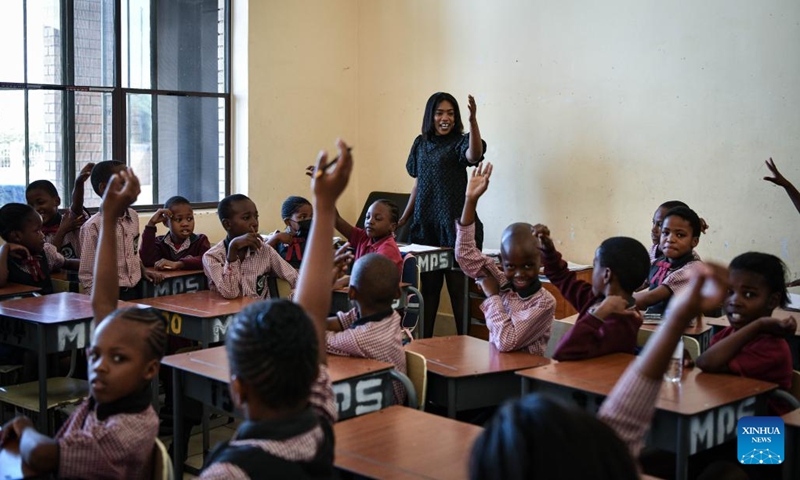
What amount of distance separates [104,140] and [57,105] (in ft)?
1.31

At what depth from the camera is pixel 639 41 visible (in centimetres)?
571

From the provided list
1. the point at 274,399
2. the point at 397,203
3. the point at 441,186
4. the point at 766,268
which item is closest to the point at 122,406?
the point at 274,399

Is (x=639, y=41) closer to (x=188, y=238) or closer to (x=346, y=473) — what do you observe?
(x=188, y=238)

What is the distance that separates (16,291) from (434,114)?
2958 mm

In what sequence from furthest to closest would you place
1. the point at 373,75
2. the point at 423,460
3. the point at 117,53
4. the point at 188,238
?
the point at 373,75 < the point at 117,53 < the point at 188,238 < the point at 423,460

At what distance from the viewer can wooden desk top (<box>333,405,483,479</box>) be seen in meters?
1.96

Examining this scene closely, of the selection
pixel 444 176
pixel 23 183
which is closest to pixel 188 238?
pixel 23 183

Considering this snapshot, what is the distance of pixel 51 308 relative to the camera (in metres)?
3.76

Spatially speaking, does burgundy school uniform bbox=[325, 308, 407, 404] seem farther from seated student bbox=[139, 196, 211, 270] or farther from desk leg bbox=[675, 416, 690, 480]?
seated student bbox=[139, 196, 211, 270]

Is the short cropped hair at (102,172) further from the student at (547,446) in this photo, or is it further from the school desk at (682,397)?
the student at (547,446)

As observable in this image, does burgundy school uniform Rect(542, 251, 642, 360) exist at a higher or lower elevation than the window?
lower

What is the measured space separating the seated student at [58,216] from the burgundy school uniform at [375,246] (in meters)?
1.68

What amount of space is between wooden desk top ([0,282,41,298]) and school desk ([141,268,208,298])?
0.67 meters

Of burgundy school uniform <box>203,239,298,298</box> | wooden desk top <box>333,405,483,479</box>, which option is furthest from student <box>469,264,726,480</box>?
burgundy school uniform <box>203,239,298,298</box>
